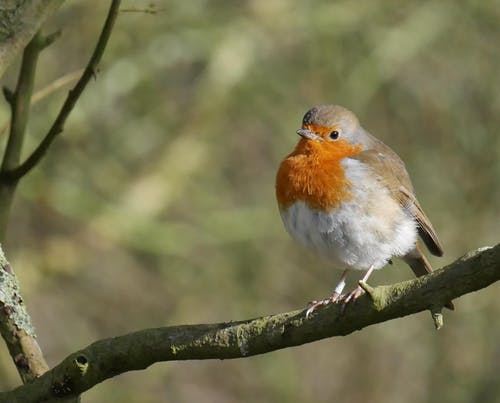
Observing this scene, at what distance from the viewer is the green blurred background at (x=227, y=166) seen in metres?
7.18

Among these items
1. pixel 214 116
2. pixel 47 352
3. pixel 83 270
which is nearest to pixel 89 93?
pixel 214 116

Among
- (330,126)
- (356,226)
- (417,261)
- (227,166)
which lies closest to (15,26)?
(356,226)

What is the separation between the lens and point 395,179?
4.72 meters

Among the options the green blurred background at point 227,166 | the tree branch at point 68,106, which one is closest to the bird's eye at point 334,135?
the tree branch at point 68,106

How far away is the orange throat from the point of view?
4.38 meters

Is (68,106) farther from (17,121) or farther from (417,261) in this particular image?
(417,261)

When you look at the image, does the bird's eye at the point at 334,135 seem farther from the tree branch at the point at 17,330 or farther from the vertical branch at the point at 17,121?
the tree branch at the point at 17,330

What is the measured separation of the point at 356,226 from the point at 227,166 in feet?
13.4

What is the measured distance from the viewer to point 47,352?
786cm

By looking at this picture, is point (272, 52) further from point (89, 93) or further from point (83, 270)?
point (83, 270)

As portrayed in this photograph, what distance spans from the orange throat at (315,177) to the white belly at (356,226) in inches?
1.4

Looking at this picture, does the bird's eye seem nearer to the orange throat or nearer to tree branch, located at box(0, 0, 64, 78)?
the orange throat

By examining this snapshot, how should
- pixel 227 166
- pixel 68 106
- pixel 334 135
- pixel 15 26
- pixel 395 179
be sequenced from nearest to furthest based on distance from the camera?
pixel 15 26
pixel 68 106
pixel 395 179
pixel 334 135
pixel 227 166

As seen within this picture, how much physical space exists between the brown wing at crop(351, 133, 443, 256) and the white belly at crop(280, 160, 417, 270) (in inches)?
3.3
